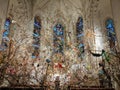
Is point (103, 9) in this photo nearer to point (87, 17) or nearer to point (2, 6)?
point (87, 17)

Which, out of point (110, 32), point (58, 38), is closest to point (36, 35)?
point (58, 38)

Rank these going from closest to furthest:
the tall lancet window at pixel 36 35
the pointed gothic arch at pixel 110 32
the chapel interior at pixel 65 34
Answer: the chapel interior at pixel 65 34, the pointed gothic arch at pixel 110 32, the tall lancet window at pixel 36 35

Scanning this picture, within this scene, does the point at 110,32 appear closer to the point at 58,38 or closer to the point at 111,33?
the point at 111,33

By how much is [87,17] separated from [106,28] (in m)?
2.09

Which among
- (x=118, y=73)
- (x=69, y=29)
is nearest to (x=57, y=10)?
(x=69, y=29)

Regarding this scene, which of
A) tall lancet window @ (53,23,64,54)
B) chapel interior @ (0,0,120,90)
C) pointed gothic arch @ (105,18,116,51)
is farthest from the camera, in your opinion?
tall lancet window @ (53,23,64,54)

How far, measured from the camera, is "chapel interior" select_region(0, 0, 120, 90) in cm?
986

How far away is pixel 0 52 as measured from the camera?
8.09m

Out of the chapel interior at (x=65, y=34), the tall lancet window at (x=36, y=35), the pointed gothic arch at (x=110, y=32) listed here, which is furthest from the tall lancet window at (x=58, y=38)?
the pointed gothic arch at (x=110, y=32)

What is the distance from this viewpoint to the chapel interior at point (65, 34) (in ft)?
32.3

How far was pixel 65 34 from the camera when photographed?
52.5 feet

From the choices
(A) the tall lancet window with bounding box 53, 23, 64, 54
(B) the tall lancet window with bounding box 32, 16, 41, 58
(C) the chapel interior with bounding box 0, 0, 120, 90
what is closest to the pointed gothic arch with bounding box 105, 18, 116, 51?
(C) the chapel interior with bounding box 0, 0, 120, 90

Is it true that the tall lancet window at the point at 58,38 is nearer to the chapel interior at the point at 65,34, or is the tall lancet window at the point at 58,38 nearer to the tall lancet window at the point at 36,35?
the chapel interior at the point at 65,34

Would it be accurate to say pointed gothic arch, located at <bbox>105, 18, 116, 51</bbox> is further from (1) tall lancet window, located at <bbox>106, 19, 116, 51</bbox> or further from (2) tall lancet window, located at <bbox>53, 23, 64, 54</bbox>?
(2) tall lancet window, located at <bbox>53, 23, 64, 54</bbox>
